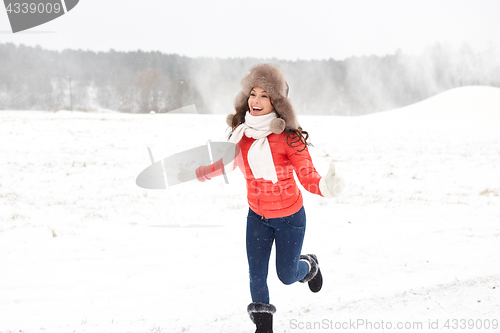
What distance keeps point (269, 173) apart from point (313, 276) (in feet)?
3.86

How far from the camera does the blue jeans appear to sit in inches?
92.4

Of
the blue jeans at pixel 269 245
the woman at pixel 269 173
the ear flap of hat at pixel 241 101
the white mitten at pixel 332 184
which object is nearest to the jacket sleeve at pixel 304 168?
the woman at pixel 269 173

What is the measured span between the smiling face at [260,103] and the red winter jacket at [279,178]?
0.63ft

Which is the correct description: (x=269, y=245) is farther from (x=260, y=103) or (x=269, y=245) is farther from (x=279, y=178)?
(x=260, y=103)

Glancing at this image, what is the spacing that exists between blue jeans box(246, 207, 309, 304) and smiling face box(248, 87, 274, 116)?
80 cm

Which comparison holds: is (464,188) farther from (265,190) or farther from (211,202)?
(265,190)

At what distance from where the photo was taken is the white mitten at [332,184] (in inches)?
78.2

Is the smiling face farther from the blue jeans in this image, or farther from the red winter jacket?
the blue jeans

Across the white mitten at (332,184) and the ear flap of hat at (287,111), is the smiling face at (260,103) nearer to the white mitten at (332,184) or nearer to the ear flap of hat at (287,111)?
the ear flap of hat at (287,111)

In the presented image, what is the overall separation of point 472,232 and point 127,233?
16.6 ft

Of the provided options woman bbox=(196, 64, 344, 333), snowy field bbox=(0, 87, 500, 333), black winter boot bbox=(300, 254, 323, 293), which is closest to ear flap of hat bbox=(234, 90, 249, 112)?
woman bbox=(196, 64, 344, 333)

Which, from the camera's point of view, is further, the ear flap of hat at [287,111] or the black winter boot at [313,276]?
the black winter boot at [313,276]

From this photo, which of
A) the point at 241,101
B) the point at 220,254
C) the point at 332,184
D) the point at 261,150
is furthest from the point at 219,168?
the point at 220,254

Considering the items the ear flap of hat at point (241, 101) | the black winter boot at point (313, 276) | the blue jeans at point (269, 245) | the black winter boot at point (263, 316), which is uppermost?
the ear flap of hat at point (241, 101)
